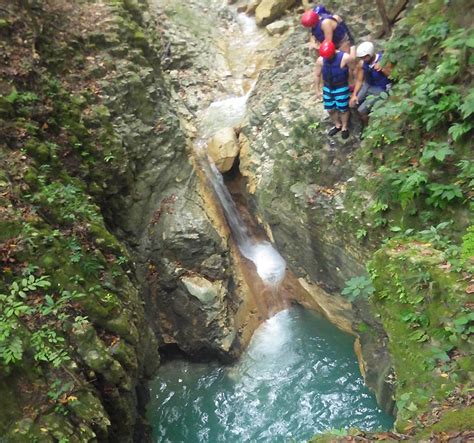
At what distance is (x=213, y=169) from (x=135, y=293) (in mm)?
4290

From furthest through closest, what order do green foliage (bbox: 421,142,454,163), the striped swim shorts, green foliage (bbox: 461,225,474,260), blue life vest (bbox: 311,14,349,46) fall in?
blue life vest (bbox: 311,14,349,46) < the striped swim shorts < green foliage (bbox: 421,142,454,163) < green foliage (bbox: 461,225,474,260)

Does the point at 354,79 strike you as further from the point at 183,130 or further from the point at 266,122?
the point at 183,130

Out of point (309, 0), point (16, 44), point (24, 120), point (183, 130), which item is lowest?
point (183, 130)

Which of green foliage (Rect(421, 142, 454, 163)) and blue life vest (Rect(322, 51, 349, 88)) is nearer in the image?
green foliage (Rect(421, 142, 454, 163))

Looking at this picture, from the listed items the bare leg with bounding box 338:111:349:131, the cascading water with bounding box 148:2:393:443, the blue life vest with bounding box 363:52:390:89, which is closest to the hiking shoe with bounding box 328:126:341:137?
the bare leg with bounding box 338:111:349:131

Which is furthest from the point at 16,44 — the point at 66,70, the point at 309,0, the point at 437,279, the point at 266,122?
the point at 309,0

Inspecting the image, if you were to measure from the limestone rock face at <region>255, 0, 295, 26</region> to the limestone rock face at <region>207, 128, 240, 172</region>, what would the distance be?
17.6ft

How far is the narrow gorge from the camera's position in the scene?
14.9 ft

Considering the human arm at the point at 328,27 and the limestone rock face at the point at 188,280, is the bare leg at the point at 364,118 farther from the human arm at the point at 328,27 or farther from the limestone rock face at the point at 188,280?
the limestone rock face at the point at 188,280

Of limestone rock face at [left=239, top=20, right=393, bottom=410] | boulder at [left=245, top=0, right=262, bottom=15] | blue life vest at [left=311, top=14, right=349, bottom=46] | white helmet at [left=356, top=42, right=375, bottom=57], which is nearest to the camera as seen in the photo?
white helmet at [left=356, top=42, right=375, bottom=57]

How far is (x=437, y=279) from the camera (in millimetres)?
4406

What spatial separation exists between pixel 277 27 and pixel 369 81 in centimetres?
686

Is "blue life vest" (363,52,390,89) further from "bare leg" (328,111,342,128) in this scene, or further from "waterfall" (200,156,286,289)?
"waterfall" (200,156,286,289)

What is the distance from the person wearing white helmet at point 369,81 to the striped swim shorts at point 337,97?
11 centimetres
